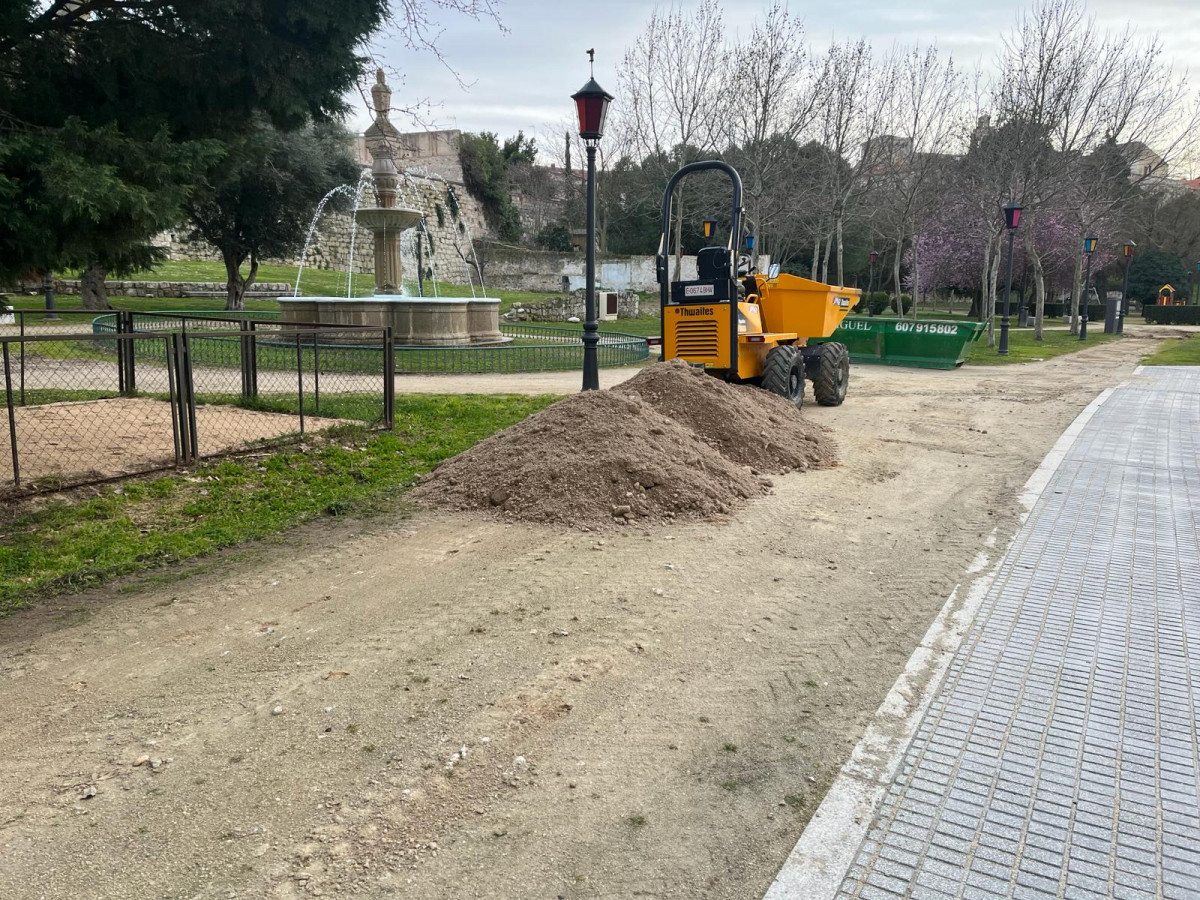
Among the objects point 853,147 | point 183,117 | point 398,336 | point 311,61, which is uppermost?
point 853,147

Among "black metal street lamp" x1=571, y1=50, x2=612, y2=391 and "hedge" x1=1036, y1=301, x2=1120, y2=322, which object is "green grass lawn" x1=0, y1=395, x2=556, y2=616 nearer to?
"black metal street lamp" x1=571, y1=50, x2=612, y2=391

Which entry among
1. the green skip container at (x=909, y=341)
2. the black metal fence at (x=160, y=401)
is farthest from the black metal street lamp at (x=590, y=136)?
the green skip container at (x=909, y=341)

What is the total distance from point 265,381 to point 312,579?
972cm

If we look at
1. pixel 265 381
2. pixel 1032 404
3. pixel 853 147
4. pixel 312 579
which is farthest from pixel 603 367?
pixel 853 147

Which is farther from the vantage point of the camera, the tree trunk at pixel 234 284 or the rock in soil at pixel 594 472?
the tree trunk at pixel 234 284

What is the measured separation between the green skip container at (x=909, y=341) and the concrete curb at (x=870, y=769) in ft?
51.4

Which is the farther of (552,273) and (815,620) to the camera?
(552,273)

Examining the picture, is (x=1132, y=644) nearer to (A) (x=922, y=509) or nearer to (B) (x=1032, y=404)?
(A) (x=922, y=509)

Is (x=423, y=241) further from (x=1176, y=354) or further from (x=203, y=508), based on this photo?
(x=203, y=508)

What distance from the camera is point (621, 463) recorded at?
679cm

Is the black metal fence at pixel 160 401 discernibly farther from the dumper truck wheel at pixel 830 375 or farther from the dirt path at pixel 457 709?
the dumper truck wheel at pixel 830 375

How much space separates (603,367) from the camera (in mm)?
18562

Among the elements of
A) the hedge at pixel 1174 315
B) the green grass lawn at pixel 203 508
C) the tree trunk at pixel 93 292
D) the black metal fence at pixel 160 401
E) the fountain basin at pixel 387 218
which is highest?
the fountain basin at pixel 387 218

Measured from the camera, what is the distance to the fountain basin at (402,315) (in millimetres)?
17375
